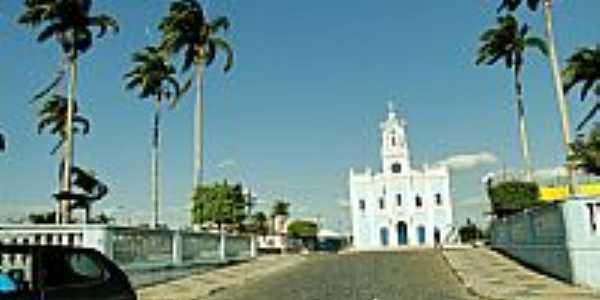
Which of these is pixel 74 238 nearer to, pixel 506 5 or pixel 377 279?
pixel 377 279

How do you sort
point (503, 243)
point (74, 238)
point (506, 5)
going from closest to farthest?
point (74, 238) → point (503, 243) → point (506, 5)

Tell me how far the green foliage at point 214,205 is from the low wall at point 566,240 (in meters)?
20.3

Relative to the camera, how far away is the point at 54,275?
7.40 metres

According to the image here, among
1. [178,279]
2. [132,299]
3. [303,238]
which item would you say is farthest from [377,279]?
[303,238]

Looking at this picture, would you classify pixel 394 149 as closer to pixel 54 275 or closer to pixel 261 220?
pixel 261 220

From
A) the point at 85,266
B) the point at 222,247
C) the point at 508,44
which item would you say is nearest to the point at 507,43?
the point at 508,44

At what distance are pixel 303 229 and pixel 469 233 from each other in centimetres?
2415

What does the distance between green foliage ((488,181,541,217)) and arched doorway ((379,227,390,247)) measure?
203ft

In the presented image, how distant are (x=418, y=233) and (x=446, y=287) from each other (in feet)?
248

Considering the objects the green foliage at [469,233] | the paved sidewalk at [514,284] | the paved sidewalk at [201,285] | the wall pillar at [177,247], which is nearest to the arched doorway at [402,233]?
the green foliage at [469,233]

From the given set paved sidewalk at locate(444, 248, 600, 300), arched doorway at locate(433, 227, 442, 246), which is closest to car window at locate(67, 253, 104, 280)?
paved sidewalk at locate(444, 248, 600, 300)

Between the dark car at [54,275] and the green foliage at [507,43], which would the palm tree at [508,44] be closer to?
the green foliage at [507,43]

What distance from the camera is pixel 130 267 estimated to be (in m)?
20.5

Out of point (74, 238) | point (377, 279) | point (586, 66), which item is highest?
point (586, 66)
